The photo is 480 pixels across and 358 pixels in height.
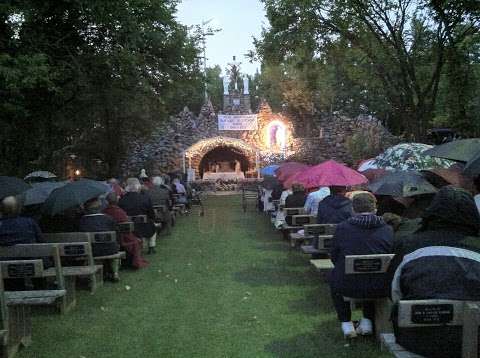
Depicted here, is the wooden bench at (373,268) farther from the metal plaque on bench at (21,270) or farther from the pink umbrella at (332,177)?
the pink umbrella at (332,177)

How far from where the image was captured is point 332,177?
8547mm

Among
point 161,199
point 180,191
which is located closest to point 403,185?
point 161,199

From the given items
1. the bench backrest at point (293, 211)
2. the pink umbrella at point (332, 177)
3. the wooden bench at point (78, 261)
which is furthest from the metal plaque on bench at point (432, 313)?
the bench backrest at point (293, 211)

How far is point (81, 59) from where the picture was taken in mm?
14453

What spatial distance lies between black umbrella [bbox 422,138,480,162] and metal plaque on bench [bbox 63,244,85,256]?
15.3 feet

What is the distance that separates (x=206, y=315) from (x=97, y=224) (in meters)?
2.51

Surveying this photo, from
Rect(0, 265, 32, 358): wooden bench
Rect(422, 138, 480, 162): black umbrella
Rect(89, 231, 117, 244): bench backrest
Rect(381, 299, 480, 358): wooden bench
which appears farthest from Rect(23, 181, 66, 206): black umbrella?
Rect(381, 299, 480, 358): wooden bench

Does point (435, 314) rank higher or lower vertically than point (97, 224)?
lower

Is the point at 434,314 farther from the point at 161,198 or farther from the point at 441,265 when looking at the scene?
the point at 161,198

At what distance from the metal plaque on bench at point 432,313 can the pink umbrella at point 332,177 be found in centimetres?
508

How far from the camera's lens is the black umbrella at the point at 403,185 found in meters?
6.70

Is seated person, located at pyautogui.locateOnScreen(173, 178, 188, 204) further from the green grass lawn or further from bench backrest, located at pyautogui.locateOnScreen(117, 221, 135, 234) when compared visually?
bench backrest, located at pyautogui.locateOnScreen(117, 221, 135, 234)

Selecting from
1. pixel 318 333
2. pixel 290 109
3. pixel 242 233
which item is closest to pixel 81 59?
pixel 242 233

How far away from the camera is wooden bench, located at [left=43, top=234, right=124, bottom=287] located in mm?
7047
